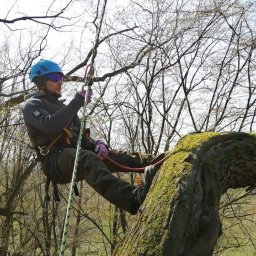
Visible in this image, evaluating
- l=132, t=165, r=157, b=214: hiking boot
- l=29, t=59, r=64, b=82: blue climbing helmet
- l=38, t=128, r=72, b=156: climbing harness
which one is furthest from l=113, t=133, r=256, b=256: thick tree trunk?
l=29, t=59, r=64, b=82: blue climbing helmet

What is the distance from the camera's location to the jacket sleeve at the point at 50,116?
3254 mm

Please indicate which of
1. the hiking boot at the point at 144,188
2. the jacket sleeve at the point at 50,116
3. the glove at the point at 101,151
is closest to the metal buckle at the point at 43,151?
the jacket sleeve at the point at 50,116

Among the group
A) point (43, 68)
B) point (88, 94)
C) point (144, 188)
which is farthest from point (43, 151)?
point (144, 188)

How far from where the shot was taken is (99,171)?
2.92 metres

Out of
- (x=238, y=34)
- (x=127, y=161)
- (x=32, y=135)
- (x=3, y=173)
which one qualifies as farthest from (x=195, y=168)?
(x=3, y=173)

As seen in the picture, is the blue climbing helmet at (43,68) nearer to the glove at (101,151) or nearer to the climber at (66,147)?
the climber at (66,147)

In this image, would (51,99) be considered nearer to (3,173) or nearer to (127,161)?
(127,161)

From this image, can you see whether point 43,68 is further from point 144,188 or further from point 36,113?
point 144,188

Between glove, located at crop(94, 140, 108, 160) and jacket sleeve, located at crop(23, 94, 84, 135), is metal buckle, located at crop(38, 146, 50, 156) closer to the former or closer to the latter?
jacket sleeve, located at crop(23, 94, 84, 135)

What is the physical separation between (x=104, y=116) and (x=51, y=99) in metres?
6.13

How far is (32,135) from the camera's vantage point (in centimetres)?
362

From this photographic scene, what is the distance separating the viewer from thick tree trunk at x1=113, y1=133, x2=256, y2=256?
5.61 ft

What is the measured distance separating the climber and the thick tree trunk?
420mm

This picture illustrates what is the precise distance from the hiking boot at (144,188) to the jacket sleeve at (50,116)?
0.94 m
